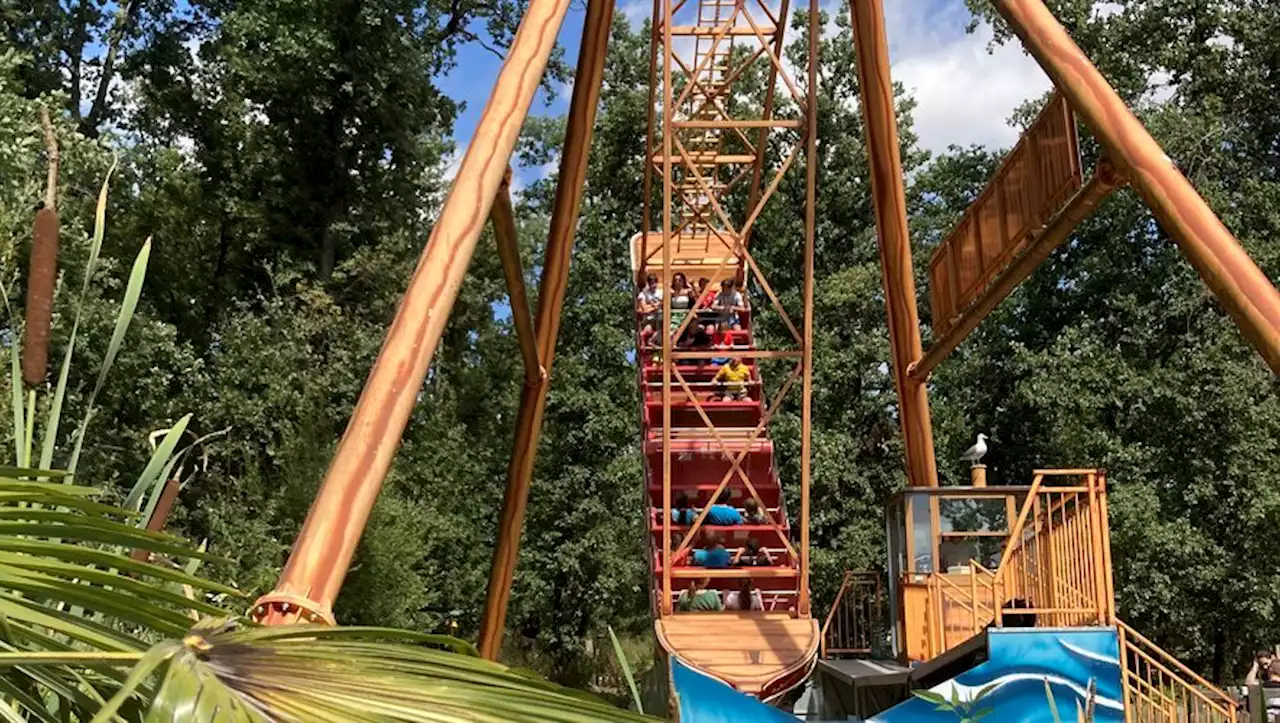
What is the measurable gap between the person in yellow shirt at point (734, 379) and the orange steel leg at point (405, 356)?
7.95 meters

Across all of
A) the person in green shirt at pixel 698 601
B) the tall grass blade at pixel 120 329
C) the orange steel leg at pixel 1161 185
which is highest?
the orange steel leg at pixel 1161 185

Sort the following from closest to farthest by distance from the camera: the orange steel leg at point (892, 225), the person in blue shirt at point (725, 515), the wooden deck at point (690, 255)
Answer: the orange steel leg at point (892, 225)
the person in blue shirt at point (725, 515)
the wooden deck at point (690, 255)

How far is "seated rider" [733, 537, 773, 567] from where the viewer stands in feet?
36.4

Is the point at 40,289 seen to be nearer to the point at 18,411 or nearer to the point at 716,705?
the point at 18,411

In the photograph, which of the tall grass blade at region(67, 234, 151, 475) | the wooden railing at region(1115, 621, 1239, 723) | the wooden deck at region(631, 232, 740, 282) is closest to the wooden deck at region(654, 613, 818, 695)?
the wooden railing at region(1115, 621, 1239, 723)

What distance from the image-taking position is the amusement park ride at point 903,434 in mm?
3584

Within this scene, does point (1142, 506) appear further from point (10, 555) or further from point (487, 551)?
point (10, 555)

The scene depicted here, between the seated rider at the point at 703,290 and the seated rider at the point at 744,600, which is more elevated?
the seated rider at the point at 703,290

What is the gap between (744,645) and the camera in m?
8.98

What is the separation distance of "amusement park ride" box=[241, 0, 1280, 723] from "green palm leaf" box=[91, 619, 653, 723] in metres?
0.75

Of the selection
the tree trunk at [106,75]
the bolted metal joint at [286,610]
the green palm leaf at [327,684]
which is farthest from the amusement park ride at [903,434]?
the tree trunk at [106,75]

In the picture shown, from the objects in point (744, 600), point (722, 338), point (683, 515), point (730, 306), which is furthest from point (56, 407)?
point (730, 306)

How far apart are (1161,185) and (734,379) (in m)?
9.26

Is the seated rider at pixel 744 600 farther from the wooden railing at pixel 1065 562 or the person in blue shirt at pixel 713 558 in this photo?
the wooden railing at pixel 1065 562
